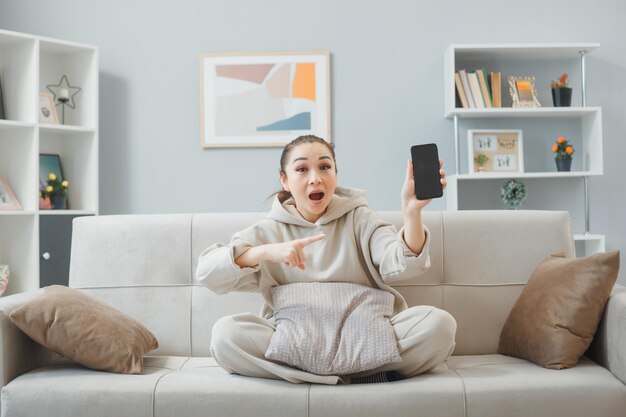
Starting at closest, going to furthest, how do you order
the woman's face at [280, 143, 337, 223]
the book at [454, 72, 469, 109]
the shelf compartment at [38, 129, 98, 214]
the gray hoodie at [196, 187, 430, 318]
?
the gray hoodie at [196, 187, 430, 318] < the woman's face at [280, 143, 337, 223] < the book at [454, 72, 469, 109] < the shelf compartment at [38, 129, 98, 214]

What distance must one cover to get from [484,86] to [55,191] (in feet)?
7.47

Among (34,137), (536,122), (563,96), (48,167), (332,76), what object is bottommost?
(48,167)

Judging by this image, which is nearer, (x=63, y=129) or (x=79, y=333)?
(x=79, y=333)

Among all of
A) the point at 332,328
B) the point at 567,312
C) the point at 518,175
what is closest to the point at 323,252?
the point at 332,328

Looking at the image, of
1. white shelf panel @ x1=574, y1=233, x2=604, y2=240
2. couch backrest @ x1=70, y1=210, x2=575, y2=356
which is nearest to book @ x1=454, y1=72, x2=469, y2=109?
white shelf panel @ x1=574, y1=233, x2=604, y2=240

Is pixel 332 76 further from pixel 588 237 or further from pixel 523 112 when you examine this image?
pixel 588 237

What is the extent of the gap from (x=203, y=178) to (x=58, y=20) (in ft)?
3.94

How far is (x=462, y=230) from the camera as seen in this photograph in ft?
7.56

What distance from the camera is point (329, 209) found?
215 cm

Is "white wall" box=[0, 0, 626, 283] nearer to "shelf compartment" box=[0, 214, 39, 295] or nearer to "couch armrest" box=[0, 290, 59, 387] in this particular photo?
"shelf compartment" box=[0, 214, 39, 295]

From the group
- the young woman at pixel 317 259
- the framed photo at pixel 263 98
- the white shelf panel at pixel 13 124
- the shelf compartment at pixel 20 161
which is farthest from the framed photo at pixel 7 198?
A: the young woman at pixel 317 259

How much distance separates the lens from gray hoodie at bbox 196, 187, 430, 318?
200 centimetres

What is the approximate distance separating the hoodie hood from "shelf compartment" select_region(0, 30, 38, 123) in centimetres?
197

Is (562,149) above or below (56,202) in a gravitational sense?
above
